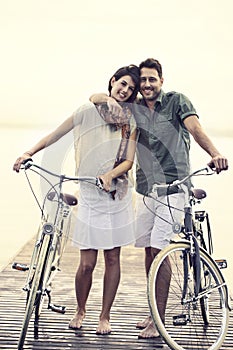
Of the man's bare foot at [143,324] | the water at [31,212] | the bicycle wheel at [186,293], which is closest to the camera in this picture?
the bicycle wheel at [186,293]

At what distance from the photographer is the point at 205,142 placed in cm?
334

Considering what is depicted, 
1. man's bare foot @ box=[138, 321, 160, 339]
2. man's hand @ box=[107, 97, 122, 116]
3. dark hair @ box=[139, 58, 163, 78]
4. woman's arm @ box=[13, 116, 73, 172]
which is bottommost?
man's bare foot @ box=[138, 321, 160, 339]

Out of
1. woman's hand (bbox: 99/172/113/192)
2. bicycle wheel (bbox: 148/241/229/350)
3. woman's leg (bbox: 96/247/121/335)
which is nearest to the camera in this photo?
bicycle wheel (bbox: 148/241/229/350)

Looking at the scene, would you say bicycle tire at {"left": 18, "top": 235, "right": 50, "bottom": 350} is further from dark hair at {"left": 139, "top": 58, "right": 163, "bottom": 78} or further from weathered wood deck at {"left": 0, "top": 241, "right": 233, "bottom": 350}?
dark hair at {"left": 139, "top": 58, "right": 163, "bottom": 78}

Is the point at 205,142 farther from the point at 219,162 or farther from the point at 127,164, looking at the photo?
the point at 127,164

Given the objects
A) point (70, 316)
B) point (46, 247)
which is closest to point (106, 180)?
point (46, 247)

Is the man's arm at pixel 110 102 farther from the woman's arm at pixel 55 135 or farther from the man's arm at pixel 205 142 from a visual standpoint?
the man's arm at pixel 205 142

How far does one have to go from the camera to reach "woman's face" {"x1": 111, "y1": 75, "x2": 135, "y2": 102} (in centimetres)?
347

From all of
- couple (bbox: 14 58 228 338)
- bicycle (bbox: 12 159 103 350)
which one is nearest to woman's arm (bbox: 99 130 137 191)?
couple (bbox: 14 58 228 338)

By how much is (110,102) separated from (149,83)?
8.2 inches

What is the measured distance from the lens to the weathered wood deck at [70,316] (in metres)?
3.40

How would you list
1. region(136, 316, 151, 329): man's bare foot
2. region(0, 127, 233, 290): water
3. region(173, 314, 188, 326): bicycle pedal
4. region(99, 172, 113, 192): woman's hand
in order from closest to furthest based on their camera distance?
1. region(173, 314, 188, 326): bicycle pedal
2. region(99, 172, 113, 192): woman's hand
3. region(136, 316, 151, 329): man's bare foot
4. region(0, 127, 233, 290): water

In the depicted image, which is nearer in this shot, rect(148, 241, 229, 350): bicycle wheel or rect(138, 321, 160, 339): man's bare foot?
rect(148, 241, 229, 350): bicycle wheel

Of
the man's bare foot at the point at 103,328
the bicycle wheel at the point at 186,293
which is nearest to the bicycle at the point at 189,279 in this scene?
the bicycle wheel at the point at 186,293
